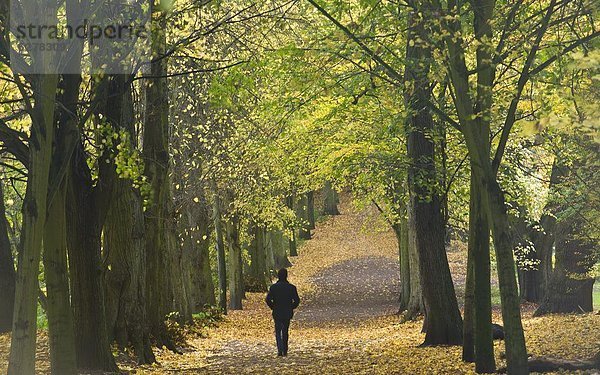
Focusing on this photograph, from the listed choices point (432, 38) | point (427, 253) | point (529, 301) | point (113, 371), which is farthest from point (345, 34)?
point (529, 301)

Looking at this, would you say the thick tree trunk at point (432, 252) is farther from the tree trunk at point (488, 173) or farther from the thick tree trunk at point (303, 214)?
the thick tree trunk at point (303, 214)

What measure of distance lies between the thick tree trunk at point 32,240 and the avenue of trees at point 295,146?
0.06 ft

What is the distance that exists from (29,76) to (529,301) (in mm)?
28963

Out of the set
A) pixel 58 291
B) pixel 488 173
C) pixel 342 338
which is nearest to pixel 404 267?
pixel 342 338

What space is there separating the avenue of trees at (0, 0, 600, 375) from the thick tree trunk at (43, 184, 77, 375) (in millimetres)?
24

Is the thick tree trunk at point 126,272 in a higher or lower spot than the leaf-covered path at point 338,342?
higher

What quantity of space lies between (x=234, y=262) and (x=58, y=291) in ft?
80.1

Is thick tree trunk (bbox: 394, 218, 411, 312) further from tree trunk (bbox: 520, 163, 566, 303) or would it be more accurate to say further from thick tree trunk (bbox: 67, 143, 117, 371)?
thick tree trunk (bbox: 67, 143, 117, 371)

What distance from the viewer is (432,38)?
11.5 m

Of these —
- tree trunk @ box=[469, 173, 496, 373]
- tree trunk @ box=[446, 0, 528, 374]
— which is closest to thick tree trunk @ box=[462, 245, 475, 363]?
tree trunk @ box=[469, 173, 496, 373]

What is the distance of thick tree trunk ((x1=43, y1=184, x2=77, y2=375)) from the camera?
10.7 meters

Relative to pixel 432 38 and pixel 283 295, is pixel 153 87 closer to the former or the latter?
pixel 283 295

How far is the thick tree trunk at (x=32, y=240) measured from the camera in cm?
Result: 936

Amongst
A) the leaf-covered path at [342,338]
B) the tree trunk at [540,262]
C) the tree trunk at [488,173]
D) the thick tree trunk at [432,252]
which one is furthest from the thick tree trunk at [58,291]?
the tree trunk at [540,262]
